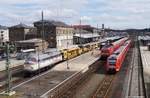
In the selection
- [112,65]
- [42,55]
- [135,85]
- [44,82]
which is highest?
[42,55]

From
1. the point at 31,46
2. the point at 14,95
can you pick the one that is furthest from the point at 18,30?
the point at 14,95

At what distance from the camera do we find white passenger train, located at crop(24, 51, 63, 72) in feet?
154

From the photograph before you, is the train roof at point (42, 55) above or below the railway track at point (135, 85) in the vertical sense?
above

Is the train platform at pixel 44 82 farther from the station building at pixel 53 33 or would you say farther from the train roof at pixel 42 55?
the station building at pixel 53 33

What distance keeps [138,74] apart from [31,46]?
4253 cm

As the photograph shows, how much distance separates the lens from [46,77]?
45.8m

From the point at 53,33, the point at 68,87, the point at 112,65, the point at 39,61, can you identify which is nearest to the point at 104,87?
the point at 68,87

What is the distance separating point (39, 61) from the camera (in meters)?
48.8

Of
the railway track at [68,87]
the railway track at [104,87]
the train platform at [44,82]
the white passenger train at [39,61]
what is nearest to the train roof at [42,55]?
the white passenger train at [39,61]

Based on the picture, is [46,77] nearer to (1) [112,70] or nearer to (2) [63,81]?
(2) [63,81]

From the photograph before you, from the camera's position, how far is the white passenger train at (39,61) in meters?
46.9

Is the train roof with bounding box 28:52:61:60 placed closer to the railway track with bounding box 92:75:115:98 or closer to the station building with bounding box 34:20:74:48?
the railway track with bounding box 92:75:115:98

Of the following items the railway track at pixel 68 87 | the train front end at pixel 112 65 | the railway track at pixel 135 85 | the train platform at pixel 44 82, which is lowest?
the train platform at pixel 44 82

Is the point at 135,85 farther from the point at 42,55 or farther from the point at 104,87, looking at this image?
the point at 42,55
